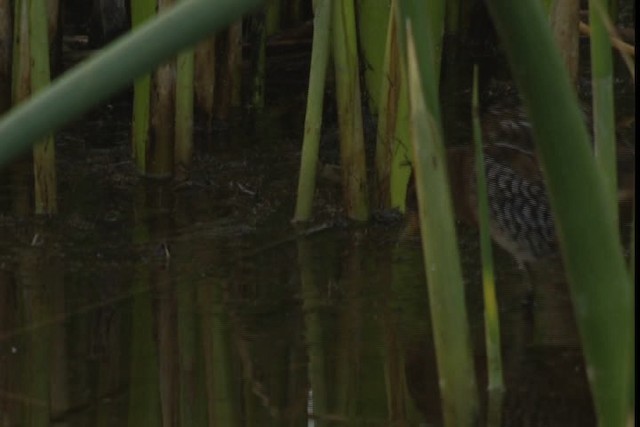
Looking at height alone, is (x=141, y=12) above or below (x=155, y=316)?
above

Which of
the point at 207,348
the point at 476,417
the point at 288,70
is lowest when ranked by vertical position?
the point at 476,417

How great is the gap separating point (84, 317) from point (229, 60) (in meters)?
1.88

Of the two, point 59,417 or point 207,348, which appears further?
point 207,348

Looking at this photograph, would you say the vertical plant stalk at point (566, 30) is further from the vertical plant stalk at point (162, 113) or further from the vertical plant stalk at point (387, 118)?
the vertical plant stalk at point (162, 113)

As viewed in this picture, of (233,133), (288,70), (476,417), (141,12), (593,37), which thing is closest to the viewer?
(593,37)

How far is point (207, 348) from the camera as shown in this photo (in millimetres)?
2697

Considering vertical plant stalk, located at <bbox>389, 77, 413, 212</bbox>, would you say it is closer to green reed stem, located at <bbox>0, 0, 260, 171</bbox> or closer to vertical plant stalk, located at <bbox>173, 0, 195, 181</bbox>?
vertical plant stalk, located at <bbox>173, 0, 195, 181</bbox>

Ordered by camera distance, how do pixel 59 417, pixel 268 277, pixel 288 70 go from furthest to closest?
pixel 288 70 < pixel 268 277 < pixel 59 417

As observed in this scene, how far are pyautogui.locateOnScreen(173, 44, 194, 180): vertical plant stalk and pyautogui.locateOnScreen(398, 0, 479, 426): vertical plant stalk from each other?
2.23 m

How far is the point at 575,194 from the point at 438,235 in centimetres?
71

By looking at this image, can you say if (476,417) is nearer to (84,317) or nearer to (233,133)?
(84,317)

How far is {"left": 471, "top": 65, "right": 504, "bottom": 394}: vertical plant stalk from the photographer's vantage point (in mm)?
1492

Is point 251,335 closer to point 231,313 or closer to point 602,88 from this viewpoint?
point 231,313

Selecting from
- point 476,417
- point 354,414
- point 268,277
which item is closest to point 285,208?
point 268,277
